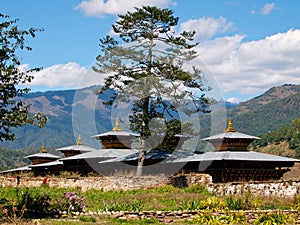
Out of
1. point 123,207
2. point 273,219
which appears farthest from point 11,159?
point 273,219

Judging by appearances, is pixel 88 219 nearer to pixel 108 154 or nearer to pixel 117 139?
pixel 108 154

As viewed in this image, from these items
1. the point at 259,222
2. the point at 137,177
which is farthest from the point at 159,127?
the point at 259,222

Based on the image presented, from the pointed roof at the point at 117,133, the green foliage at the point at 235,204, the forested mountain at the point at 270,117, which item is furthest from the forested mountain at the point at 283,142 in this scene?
the forested mountain at the point at 270,117

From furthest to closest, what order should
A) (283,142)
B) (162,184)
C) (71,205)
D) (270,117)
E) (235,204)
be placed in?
(270,117) < (283,142) < (162,184) < (235,204) < (71,205)

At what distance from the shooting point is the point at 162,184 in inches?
1098

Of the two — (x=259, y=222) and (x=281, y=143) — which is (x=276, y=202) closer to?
(x=259, y=222)

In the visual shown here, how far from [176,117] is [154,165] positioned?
136 inches

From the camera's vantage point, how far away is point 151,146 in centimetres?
3039

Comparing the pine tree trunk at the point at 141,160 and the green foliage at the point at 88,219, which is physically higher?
the pine tree trunk at the point at 141,160

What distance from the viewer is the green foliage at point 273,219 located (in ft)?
53.7

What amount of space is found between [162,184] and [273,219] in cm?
1196

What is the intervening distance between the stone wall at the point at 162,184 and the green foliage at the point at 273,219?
543 centimetres

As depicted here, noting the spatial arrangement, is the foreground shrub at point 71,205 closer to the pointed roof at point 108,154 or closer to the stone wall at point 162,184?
the stone wall at point 162,184

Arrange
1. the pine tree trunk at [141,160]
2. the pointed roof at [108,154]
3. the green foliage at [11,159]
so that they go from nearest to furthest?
the pine tree trunk at [141,160] < the pointed roof at [108,154] < the green foliage at [11,159]
